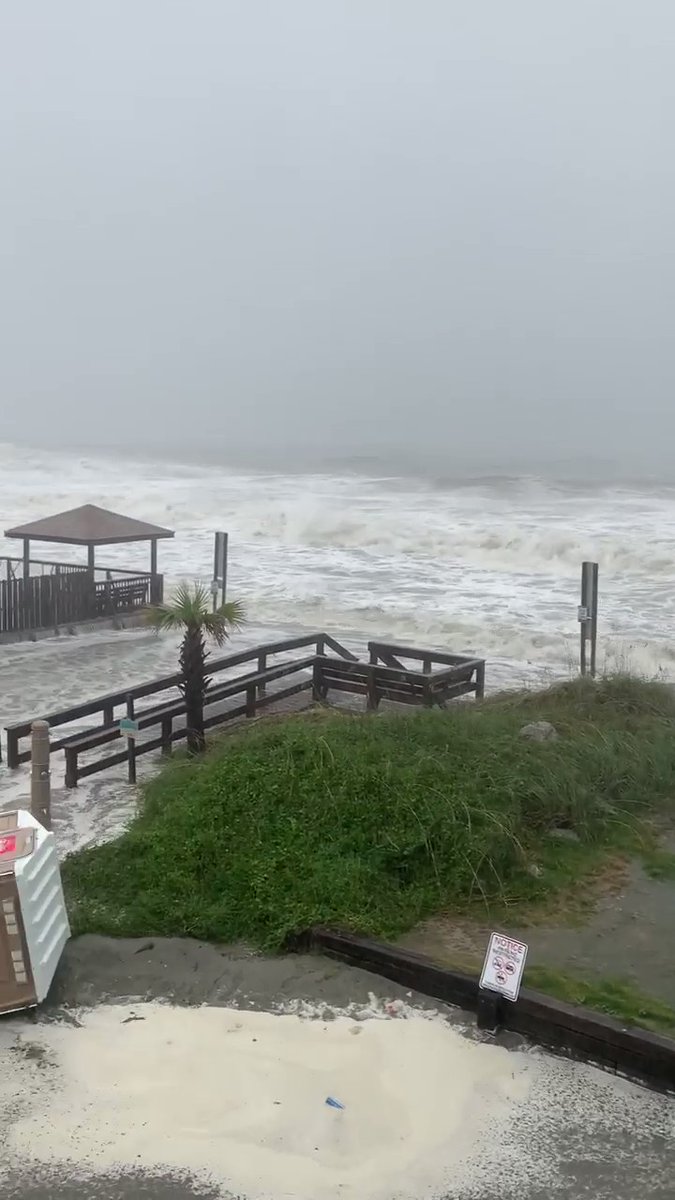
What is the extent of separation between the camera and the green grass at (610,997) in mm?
Answer: 5414

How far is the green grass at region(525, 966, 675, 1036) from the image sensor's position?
541cm

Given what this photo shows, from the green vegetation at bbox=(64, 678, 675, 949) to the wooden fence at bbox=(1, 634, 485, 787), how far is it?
2.84ft

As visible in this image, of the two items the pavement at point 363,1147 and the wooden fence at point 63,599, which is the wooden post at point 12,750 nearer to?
the pavement at point 363,1147

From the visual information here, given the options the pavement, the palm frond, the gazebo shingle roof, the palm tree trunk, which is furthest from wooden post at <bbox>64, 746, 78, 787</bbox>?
the gazebo shingle roof

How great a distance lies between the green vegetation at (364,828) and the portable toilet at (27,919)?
0.78m

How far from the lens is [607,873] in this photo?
745cm

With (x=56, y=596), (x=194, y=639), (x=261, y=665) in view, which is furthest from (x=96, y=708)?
(x=56, y=596)

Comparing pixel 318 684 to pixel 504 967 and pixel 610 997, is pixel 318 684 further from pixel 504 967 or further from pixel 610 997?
pixel 504 967

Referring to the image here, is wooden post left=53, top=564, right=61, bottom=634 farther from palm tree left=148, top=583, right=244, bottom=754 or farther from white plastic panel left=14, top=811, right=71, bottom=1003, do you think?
white plastic panel left=14, top=811, right=71, bottom=1003

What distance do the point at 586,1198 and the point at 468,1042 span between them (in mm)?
1126

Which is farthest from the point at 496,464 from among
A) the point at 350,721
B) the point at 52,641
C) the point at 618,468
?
the point at 350,721

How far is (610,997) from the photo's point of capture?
18.5 feet

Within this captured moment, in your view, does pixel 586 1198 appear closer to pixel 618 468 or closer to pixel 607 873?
pixel 607 873

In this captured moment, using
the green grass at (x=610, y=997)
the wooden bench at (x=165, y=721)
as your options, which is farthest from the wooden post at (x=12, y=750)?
the green grass at (x=610, y=997)
